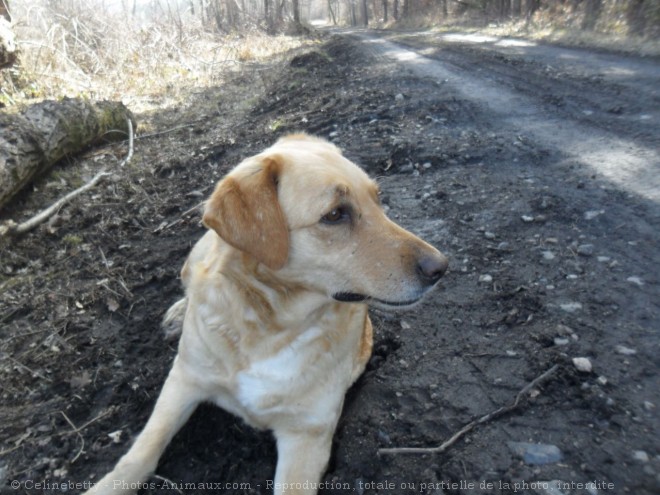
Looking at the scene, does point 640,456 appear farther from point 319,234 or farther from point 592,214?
point 592,214

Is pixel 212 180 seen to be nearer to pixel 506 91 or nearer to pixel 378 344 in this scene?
pixel 378 344

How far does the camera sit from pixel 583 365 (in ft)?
8.55

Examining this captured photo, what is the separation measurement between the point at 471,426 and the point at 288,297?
112 centimetres

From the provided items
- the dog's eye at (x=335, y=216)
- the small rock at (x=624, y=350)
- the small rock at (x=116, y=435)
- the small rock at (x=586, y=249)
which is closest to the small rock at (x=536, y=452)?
the small rock at (x=624, y=350)

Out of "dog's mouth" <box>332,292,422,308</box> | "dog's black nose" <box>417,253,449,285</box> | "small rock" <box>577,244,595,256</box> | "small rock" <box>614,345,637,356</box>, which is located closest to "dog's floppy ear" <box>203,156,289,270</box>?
"dog's mouth" <box>332,292,422,308</box>

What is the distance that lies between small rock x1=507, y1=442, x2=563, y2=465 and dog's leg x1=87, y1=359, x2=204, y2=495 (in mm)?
1591

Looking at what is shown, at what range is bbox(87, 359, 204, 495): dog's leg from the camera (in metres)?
2.24

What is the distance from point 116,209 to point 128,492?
11.6 ft

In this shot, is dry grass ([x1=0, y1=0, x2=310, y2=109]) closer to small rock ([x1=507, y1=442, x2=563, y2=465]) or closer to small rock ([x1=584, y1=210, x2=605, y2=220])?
small rock ([x1=584, y1=210, x2=605, y2=220])

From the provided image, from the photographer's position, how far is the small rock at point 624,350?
2664 mm

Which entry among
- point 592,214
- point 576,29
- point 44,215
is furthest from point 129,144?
point 576,29

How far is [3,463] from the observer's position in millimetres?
2453

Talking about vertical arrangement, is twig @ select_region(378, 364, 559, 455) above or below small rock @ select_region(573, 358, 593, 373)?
below

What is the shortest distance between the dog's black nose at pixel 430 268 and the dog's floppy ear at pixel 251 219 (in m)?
0.60
